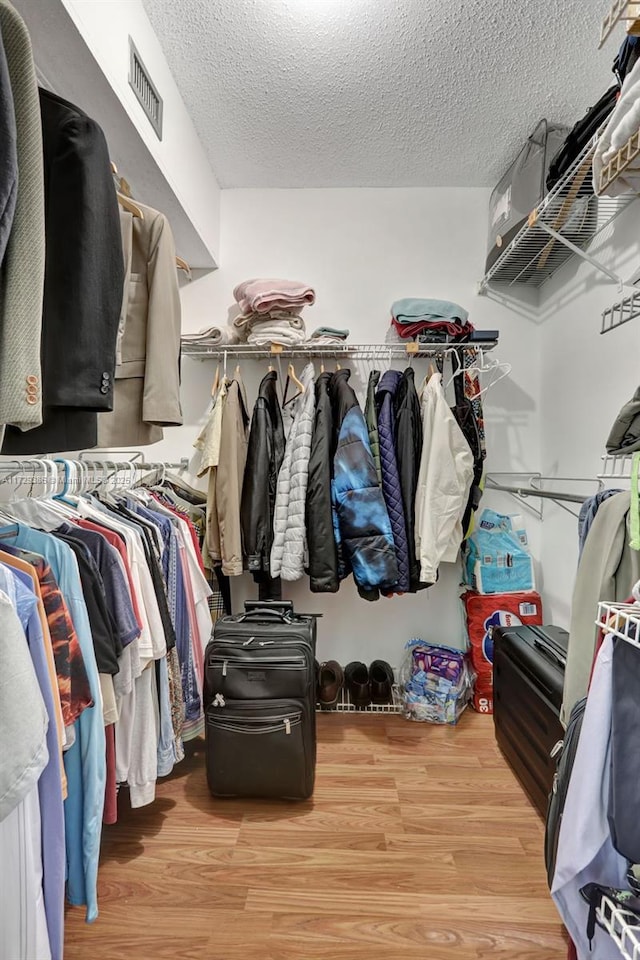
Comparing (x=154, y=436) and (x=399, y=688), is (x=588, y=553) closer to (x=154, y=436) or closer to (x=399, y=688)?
(x=154, y=436)

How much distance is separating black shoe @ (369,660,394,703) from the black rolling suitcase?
704 mm

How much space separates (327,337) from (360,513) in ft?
2.85

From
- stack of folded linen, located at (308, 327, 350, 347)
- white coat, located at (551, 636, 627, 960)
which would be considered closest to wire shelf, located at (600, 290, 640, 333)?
white coat, located at (551, 636, 627, 960)

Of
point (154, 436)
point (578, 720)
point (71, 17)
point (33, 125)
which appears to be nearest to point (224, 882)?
point (578, 720)

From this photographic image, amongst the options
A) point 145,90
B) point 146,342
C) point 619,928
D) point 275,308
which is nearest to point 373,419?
point 275,308

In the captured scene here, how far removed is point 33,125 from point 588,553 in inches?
55.1

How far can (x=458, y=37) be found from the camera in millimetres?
1702

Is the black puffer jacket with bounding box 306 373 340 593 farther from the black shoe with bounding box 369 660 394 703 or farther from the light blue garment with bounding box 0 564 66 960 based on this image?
the light blue garment with bounding box 0 564 66 960

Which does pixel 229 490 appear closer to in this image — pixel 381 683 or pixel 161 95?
pixel 381 683

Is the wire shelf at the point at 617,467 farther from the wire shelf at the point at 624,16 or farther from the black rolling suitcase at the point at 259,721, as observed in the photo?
the black rolling suitcase at the point at 259,721

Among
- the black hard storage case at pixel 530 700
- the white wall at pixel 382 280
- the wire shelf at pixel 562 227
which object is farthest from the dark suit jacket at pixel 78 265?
the white wall at pixel 382 280

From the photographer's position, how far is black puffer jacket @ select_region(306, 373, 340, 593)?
2.04 metres

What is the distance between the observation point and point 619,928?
800 mm

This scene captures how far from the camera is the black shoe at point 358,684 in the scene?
239 cm
